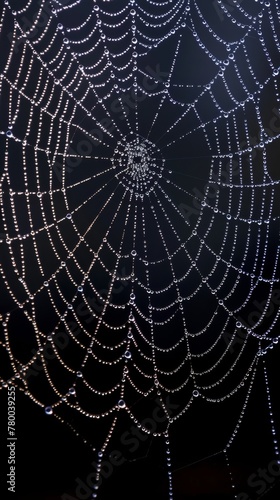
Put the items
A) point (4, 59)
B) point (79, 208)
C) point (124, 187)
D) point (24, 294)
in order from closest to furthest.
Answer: point (4, 59)
point (24, 294)
point (79, 208)
point (124, 187)

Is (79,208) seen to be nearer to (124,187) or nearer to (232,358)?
(124,187)

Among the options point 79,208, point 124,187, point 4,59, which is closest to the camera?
point 4,59

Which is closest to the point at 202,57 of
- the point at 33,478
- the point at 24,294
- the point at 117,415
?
the point at 24,294

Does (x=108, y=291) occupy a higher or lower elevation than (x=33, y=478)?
higher

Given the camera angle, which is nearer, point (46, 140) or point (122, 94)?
point (46, 140)

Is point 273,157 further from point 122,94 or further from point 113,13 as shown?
point 113,13

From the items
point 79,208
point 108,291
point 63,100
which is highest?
point 63,100
